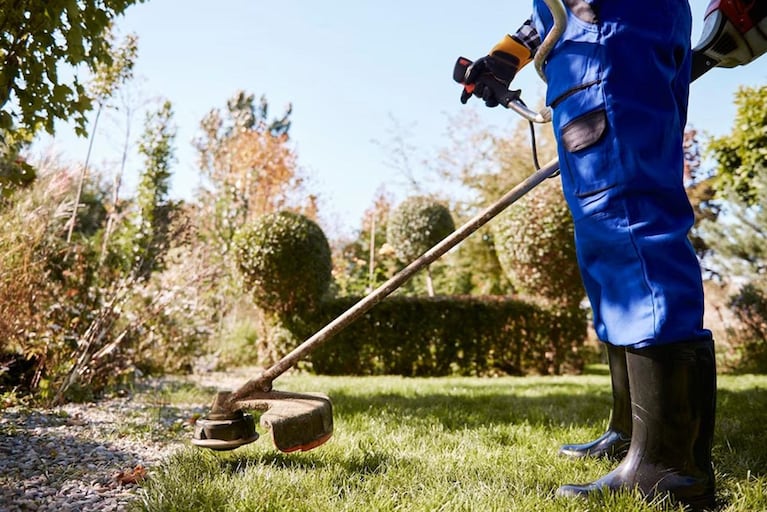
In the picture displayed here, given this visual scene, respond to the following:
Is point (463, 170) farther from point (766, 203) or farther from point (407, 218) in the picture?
point (766, 203)

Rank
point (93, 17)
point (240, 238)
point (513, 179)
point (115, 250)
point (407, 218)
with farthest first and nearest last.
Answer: point (513, 179) < point (407, 218) < point (240, 238) < point (115, 250) < point (93, 17)

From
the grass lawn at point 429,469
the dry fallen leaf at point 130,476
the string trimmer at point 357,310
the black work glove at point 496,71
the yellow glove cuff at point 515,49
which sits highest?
the yellow glove cuff at point 515,49

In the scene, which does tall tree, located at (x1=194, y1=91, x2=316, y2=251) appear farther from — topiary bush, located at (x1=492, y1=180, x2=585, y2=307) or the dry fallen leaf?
the dry fallen leaf

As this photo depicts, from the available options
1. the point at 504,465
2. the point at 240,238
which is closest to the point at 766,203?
the point at 240,238

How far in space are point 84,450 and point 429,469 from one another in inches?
55.3

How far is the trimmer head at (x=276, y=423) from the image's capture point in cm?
155

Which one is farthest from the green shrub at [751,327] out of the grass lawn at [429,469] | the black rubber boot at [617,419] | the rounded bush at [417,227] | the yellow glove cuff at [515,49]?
the yellow glove cuff at [515,49]

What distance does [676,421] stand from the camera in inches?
54.0

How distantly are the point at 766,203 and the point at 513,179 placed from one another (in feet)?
23.5

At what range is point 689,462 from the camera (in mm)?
1387

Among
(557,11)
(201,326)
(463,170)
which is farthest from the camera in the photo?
(463,170)

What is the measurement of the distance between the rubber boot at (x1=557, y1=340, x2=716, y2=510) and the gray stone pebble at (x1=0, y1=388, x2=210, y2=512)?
1.38m

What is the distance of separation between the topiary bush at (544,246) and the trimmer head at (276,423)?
5.91 m

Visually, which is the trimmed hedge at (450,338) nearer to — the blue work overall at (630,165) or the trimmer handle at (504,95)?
the trimmer handle at (504,95)
